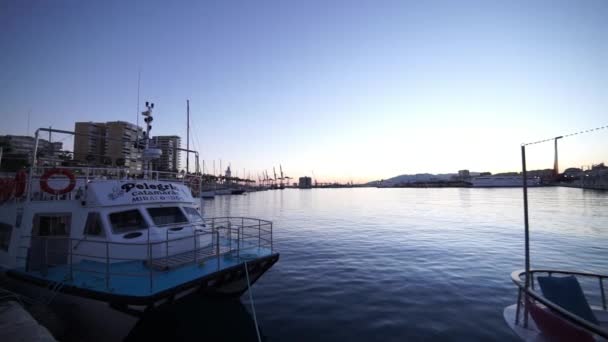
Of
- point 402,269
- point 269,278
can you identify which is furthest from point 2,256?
point 402,269

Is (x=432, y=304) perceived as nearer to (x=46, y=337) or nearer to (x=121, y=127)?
(x=46, y=337)

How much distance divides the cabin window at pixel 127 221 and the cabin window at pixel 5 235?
4405 mm

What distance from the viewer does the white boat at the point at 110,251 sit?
6602 mm

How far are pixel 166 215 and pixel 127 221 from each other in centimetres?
120

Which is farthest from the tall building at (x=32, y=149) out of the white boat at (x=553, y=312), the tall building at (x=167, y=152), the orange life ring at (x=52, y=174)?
the white boat at (x=553, y=312)

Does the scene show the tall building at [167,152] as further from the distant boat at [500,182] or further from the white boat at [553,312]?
the distant boat at [500,182]

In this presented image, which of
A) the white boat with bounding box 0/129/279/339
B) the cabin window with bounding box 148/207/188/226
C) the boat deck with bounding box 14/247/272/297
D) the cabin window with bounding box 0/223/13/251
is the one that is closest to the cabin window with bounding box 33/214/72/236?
the white boat with bounding box 0/129/279/339

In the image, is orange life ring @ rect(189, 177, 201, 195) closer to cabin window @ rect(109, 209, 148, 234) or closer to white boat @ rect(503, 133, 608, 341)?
cabin window @ rect(109, 209, 148, 234)

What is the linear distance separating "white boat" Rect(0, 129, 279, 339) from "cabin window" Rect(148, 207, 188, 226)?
0.03 m

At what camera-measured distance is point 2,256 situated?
31.2 feet

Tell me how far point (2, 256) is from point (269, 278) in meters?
9.65

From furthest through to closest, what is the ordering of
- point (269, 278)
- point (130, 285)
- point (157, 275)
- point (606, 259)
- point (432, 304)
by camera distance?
point (606, 259) < point (269, 278) < point (432, 304) < point (157, 275) < point (130, 285)

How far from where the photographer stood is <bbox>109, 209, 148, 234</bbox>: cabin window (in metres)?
8.74

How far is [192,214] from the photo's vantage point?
10914mm
